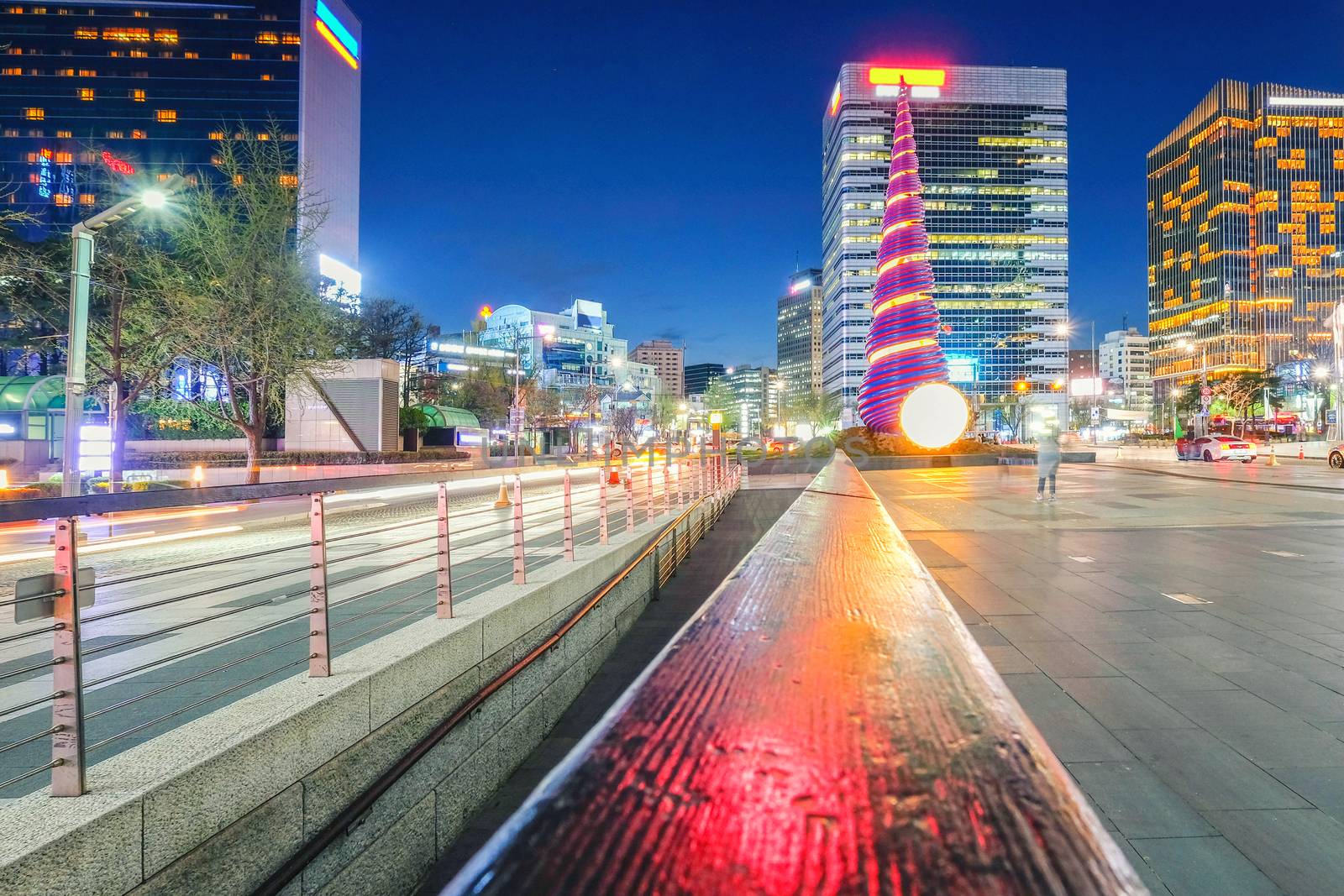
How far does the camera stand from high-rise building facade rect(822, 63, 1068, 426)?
10762cm

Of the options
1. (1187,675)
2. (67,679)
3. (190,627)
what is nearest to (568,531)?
(190,627)

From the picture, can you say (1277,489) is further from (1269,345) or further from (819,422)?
(1269,345)

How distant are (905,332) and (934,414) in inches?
172

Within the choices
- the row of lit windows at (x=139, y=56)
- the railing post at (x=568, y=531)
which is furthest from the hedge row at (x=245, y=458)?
the row of lit windows at (x=139, y=56)

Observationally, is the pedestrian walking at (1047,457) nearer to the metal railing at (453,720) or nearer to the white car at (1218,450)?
the metal railing at (453,720)

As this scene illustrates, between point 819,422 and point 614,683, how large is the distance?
101461 millimetres

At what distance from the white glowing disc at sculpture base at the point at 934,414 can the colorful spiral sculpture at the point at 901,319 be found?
1.52 ft

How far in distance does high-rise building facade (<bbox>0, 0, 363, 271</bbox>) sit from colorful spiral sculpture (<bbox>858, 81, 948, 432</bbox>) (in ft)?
227

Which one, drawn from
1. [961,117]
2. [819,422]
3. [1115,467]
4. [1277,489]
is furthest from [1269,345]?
[1277,489]

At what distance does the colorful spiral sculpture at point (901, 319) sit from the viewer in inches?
1388

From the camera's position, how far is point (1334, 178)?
125 meters

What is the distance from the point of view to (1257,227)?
12600 centimetres

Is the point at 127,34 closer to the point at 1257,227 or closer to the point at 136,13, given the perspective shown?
the point at 136,13

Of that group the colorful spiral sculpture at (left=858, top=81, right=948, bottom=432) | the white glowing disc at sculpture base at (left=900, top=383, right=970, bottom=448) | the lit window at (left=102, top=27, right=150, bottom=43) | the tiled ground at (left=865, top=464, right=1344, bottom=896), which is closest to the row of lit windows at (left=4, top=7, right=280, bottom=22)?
the lit window at (left=102, top=27, right=150, bottom=43)
